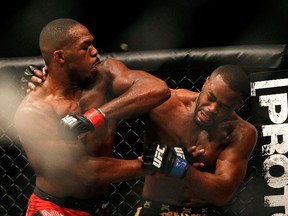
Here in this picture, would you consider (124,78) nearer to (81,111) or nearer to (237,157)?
(81,111)

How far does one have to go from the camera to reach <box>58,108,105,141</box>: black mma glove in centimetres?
220

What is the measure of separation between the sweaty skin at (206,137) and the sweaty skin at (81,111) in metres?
0.17

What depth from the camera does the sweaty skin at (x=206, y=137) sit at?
238 centimetres

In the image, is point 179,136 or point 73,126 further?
point 179,136

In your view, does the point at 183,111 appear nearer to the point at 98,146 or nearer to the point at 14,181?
the point at 98,146

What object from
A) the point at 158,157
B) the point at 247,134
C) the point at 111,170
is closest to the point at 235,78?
the point at 247,134

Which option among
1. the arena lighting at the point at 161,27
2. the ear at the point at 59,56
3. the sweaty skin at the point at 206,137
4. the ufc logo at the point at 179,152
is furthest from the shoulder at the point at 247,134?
the arena lighting at the point at 161,27

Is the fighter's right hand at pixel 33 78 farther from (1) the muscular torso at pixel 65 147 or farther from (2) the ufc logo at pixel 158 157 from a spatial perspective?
(2) the ufc logo at pixel 158 157

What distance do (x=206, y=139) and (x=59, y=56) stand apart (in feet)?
2.02

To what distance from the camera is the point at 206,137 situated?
251 cm

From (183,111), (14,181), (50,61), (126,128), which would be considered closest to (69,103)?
(50,61)

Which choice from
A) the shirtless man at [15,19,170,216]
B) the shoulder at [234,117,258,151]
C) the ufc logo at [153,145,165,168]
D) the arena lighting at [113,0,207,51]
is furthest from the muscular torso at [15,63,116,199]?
the arena lighting at [113,0,207,51]

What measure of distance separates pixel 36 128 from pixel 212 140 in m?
0.65

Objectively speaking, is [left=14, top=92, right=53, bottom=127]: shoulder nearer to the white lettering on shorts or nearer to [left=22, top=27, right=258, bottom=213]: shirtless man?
[left=22, top=27, right=258, bottom=213]: shirtless man
